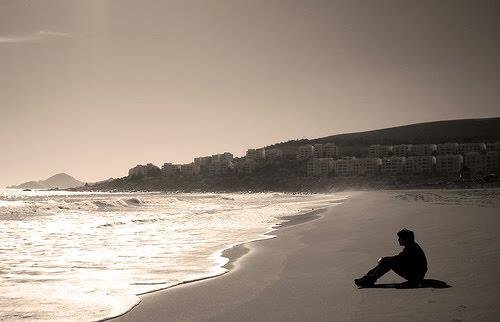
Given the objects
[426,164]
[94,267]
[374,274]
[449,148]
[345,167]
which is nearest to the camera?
[374,274]

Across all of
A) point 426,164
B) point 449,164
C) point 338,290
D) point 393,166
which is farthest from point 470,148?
point 338,290

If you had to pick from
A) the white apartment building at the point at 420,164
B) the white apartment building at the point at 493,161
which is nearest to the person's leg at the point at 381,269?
the white apartment building at the point at 420,164

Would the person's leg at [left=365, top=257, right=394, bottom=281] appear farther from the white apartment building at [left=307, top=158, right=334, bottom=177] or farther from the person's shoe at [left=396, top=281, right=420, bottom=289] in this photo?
the white apartment building at [left=307, top=158, right=334, bottom=177]

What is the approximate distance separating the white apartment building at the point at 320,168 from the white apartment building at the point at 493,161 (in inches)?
2273

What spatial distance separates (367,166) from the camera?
18762 cm

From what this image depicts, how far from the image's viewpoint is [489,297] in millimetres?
5617

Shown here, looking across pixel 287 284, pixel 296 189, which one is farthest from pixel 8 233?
pixel 296 189

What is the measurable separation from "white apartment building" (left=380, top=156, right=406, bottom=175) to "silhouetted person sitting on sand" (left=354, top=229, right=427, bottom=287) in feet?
572

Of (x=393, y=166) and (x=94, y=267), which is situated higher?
(x=94, y=267)

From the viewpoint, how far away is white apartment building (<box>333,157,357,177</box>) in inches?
7367

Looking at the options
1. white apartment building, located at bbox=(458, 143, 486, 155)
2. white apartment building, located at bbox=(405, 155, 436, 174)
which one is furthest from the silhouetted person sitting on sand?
white apartment building, located at bbox=(458, 143, 486, 155)

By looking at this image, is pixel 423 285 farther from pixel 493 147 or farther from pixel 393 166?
pixel 493 147

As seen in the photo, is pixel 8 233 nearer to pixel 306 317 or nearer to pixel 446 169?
pixel 306 317

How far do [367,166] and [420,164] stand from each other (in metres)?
21.0
